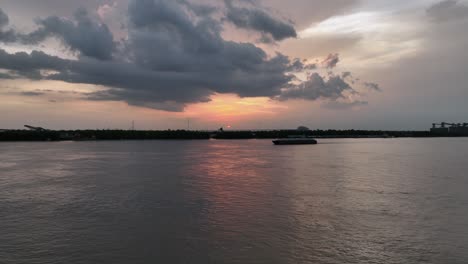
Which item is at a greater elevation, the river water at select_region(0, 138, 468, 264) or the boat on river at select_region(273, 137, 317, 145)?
the boat on river at select_region(273, 137, 317, 145)

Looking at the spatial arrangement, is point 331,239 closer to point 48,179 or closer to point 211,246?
point 211,246

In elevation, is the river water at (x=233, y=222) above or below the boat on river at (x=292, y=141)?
below

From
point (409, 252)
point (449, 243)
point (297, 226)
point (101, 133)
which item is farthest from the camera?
point (101, 133)

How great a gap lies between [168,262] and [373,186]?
589 inches

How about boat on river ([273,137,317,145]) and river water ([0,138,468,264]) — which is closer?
river water ([0,138,468,264])

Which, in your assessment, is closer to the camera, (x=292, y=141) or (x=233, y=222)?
(x=233, y=222)

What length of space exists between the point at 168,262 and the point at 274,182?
13.7m

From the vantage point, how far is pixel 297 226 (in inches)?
428

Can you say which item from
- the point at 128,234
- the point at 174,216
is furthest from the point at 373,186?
the point at 128,234

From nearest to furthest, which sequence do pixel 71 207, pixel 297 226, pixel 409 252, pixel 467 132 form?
1. pixel 409 252
2. pixel 297 226
3. pixel 71 207
4. pixel 467 132

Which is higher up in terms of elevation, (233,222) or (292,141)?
(292,141)

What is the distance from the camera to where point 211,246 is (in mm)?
8961

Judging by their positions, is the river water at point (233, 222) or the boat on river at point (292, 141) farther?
the boat on river at point (292, 141)

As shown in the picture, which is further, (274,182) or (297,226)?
(274,182)
